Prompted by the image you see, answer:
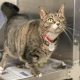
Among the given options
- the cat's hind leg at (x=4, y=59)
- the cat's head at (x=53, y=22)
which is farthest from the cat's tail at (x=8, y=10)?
the cat's head at (x=53, y=22)

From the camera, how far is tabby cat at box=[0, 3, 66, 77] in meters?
1.03

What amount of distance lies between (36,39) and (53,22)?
13cm

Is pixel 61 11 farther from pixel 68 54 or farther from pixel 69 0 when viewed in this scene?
pixel 68 54

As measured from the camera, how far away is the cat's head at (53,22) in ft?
3.35

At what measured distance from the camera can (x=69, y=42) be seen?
3.67ft

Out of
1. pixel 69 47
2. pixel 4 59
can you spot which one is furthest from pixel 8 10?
pixel 69 47

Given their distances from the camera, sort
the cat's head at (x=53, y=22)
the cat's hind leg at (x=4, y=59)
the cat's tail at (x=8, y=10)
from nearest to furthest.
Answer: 1. the cat's head at (x=53, y=22)
2. the cat's hind leg at (x=4, y=59)
3. the cat's tail at (x=8, y=10)

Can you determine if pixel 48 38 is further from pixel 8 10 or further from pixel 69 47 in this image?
pixel 8 10

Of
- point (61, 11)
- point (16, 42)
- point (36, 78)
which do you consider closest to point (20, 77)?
point (36, 78)

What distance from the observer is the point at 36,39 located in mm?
1076

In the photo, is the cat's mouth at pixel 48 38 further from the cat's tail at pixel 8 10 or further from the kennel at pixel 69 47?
the cat's tail at pixel 8 10

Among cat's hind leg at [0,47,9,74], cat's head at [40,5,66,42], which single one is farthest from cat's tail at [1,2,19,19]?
cat's head at [40,5,66,42]

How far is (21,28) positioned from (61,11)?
236mm

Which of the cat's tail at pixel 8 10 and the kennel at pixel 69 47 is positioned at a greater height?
the cat's tail at pixel 8 10
